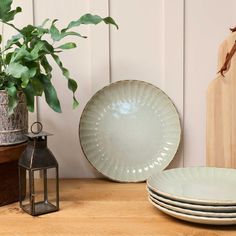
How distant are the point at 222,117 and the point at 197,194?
287mm

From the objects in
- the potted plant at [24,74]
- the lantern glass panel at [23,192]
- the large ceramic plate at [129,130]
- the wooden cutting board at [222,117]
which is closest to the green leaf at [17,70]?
the potted plant at [24,74]

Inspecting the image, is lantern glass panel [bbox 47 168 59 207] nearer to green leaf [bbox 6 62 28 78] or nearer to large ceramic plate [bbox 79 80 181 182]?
large ceramic plate [bbox 79 80 181 182]

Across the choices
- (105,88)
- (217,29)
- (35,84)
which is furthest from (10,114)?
(217,29)

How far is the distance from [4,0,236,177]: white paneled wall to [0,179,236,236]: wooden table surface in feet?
0.72

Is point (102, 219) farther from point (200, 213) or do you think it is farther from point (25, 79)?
point (25, 79)

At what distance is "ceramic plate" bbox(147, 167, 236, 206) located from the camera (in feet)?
2.96

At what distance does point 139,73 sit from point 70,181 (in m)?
0.38

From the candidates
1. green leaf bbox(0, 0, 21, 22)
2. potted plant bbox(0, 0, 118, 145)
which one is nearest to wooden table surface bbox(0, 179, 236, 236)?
potted plant bbox(0, 0, 118, 145)

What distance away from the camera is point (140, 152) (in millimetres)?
1210

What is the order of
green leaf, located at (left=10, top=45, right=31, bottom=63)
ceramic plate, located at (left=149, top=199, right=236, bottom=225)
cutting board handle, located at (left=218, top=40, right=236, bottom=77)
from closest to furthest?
ceramic plate, located at (left=149, top=199, right=236, bottom=225)
green leaf, located at (left=10, top=45, right=31, bottom=63)
cutting board handle, located at (left=218, top=40, right=236, bottom=77)

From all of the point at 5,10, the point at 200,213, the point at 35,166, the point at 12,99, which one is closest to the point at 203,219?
the point at 200,213

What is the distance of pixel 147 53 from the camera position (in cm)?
122

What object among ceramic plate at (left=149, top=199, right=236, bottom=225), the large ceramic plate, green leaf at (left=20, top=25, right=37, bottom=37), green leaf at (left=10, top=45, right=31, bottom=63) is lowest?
ceramic plate at (left=149, top=199, right=236, bottom=225)

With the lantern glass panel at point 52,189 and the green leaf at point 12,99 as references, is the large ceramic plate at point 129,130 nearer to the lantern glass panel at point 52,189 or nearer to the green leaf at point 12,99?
the lantern glass panel at point 52,189
